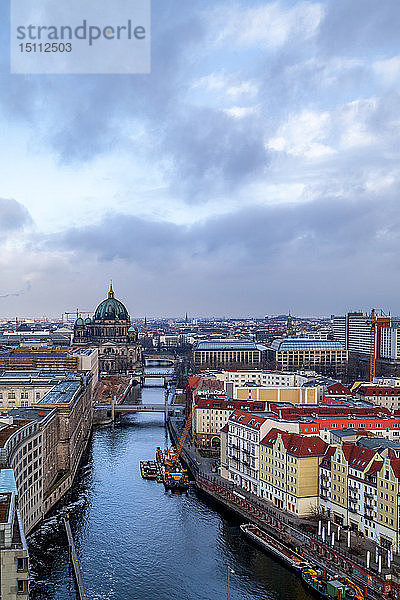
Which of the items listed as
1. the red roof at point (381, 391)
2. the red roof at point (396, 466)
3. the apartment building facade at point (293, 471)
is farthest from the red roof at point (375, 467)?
the red roof at point (381, 391)

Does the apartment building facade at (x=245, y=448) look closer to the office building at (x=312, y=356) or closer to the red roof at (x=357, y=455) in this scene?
the red roof at (x=357, y=455)

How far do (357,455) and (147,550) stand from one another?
8853mm

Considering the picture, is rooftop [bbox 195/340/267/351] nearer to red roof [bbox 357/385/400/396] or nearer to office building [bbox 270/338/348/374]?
office building [bbox 270/338/348/374]

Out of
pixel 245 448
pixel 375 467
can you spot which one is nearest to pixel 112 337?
pixel 245 448

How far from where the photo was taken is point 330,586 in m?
20.6

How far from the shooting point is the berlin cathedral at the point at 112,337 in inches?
3770

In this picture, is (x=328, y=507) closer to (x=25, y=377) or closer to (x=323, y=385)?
(x=323, y=385)

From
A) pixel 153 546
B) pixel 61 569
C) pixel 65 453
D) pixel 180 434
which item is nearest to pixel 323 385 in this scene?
pixel 180 434

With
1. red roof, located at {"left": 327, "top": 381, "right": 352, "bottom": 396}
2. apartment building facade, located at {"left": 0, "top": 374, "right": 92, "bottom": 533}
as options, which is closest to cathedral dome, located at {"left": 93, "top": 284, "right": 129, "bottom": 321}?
red roof, located at {"left": 327, "top": 381, "right": 352, "bottom": 396}

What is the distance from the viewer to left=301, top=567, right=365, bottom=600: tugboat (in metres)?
20.3

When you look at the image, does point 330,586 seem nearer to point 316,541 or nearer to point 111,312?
point 316,541

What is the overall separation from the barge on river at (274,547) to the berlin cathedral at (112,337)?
67541mm

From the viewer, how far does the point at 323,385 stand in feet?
170

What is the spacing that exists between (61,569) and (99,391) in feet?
157
